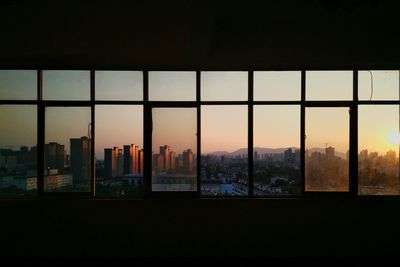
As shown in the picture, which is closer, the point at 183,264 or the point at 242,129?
the point at 183,264

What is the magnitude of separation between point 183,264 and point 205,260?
34 centimetres

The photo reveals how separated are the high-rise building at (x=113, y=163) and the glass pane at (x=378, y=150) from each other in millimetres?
3644

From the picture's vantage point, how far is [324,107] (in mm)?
6523

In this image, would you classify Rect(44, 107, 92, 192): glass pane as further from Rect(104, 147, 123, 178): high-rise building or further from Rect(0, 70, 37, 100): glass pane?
Rect(0, 70, 37, 100): glass pane

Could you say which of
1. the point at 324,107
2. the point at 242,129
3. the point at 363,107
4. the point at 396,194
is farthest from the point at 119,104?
the point at 396,194

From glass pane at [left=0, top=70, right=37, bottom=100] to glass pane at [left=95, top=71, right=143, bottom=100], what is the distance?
3.45 feet

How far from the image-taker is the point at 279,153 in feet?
21.4

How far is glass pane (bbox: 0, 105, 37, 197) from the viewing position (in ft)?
21.0

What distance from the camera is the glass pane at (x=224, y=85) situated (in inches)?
258

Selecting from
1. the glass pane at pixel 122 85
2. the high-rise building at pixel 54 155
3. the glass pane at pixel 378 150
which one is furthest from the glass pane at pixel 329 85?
the high-rise building at pixel 54 155

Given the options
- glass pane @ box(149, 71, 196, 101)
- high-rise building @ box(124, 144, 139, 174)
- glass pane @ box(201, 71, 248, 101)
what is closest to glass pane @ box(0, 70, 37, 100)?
high-rise building @ box(124, 144, 139, 174)
